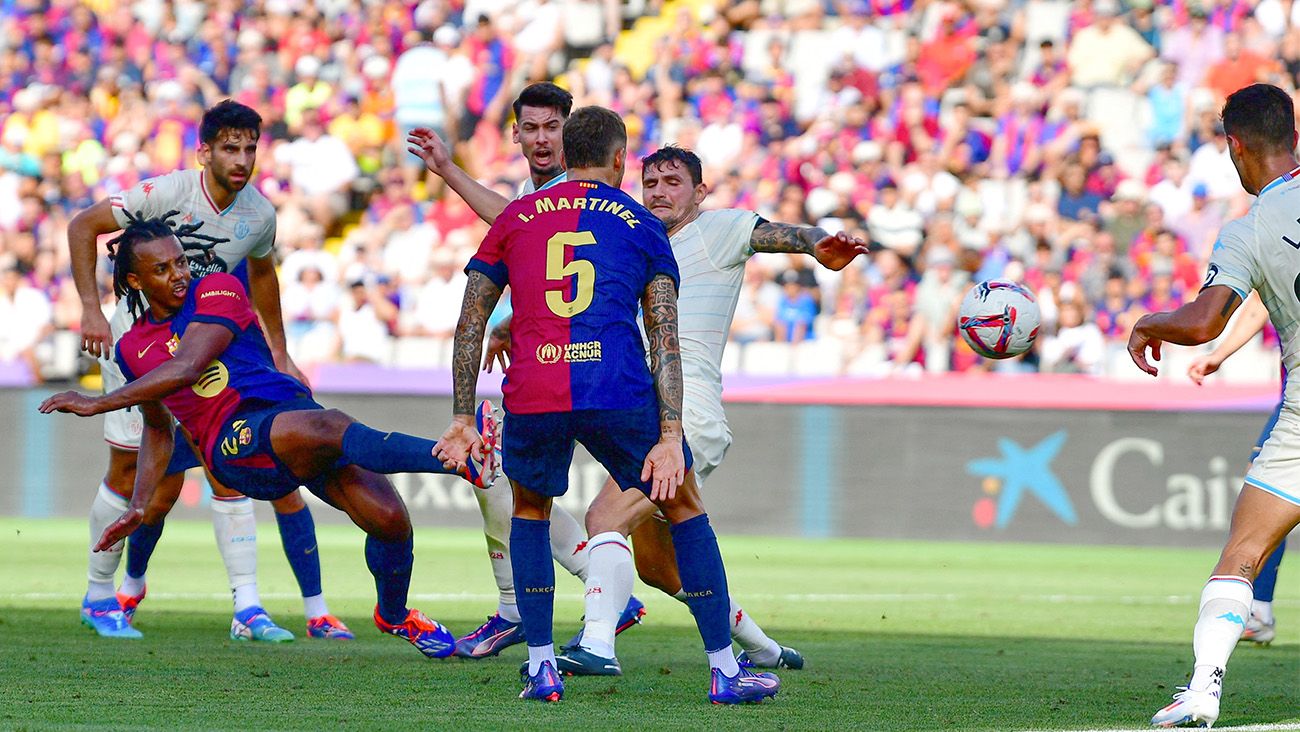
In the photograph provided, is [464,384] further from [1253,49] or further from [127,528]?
[1253,49]

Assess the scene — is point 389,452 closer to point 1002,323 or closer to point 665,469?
point 665,469

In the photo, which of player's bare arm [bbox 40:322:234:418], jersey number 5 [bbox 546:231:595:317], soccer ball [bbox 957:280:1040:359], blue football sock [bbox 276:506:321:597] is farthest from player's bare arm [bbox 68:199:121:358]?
soccer ball [bbox 957:280:1040:359]

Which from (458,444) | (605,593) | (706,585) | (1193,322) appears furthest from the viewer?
(605,593)

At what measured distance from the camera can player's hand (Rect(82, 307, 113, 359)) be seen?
324 inches

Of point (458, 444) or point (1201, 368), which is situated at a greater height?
point (1201, 368)

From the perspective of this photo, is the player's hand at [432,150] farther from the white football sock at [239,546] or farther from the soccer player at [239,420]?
the white football sock at [239,546]

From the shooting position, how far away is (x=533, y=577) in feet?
20.7

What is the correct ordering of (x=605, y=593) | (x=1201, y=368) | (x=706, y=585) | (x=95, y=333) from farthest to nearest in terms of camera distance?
(x=95, y=333)
(x=1201, y=368)
(x=605, y=593)
(x=706, y=585)

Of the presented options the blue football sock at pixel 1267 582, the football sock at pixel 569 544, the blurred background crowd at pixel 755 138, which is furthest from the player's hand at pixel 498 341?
the blurred background crowd at pixel 755 138

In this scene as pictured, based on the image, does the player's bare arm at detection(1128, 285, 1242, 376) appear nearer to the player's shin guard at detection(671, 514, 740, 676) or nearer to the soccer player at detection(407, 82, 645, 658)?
the player's shin guard at detection(671, 514, 740, 676)

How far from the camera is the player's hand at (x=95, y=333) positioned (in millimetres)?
8242

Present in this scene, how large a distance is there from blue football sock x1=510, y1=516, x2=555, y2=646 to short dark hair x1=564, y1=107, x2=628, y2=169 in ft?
4.43

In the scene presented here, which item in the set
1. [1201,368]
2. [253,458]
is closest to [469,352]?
[253,458]

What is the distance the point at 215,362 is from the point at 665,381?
2516 mm
